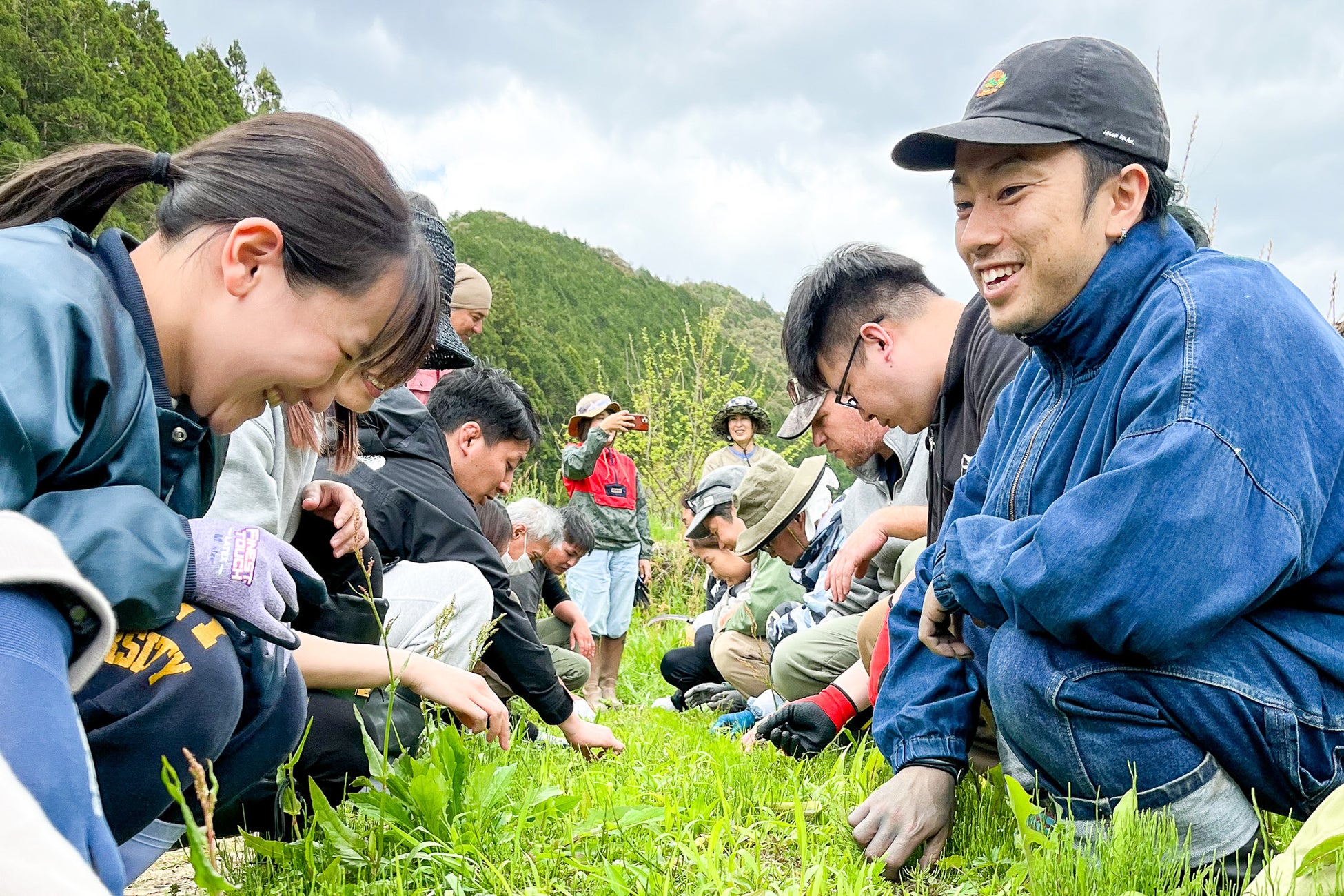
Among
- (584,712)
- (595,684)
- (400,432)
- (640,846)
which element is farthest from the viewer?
(595,684)

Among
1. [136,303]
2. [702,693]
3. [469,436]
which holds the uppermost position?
[136,303]

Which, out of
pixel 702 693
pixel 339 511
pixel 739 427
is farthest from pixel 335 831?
pixel 739 427

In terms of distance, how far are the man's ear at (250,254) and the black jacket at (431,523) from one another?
1.67m

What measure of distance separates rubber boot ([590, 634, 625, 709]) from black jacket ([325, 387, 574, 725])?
3786 millimetres

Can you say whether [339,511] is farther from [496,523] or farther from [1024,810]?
[496,523]

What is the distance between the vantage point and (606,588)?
8414mm

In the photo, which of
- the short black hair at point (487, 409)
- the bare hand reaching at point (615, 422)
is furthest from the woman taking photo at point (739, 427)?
the short black hair at point (487, 409)

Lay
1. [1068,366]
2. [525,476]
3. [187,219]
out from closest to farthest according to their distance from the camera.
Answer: [187,219]
[1068,366]
[525,476]

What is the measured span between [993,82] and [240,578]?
185cm

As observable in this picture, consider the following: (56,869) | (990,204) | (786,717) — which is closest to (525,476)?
(786,717)

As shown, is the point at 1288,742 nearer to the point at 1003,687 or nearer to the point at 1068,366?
the point at 1003,687

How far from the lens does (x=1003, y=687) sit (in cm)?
208

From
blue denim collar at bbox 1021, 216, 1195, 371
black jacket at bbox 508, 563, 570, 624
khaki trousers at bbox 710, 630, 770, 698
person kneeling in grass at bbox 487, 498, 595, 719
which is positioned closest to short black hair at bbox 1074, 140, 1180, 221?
blue denim collar at bbox 1021, 216, 1195, 371

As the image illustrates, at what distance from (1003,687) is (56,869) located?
5.43ft
